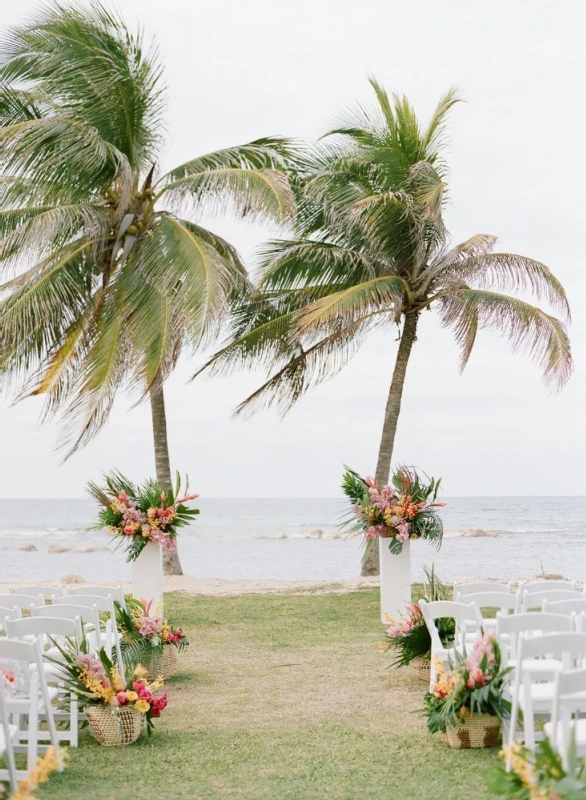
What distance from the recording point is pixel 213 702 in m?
8.22

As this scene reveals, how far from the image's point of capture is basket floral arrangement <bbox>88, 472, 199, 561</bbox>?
36.8 ft

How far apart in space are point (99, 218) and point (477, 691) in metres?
11.3

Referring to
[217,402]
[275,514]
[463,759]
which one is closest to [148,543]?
[463,759]

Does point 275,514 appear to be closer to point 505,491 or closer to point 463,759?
point 505,491

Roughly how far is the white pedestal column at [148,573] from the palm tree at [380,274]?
5.54 metres

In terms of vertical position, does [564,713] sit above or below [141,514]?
below

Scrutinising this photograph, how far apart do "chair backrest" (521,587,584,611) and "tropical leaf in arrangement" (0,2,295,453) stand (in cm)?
652

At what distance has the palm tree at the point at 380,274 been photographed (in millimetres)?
16234

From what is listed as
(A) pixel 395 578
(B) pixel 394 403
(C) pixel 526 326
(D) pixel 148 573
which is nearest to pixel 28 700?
(D) pixel 148 573

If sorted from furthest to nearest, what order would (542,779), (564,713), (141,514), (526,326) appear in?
(526,326) → (141,514) → (564,713) → (542,779)

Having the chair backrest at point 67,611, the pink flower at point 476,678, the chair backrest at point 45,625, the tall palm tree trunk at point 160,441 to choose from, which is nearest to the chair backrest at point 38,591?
the chair backrest at point 67,611

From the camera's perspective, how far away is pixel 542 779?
3.51 meters

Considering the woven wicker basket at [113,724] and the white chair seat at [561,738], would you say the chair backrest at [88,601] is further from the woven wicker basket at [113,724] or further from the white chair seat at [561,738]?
the white chair seat at [561,738]

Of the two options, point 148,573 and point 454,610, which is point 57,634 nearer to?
point 454,610
